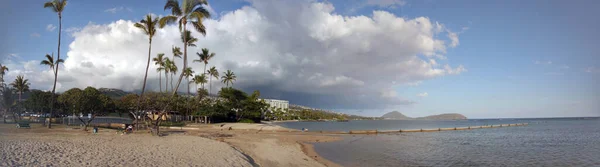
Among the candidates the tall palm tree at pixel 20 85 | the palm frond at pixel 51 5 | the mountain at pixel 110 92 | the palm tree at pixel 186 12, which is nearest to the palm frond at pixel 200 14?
the palm tree at pixel 186 12

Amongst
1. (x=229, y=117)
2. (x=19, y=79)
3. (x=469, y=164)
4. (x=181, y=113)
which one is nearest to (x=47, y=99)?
(x=19, y=79)

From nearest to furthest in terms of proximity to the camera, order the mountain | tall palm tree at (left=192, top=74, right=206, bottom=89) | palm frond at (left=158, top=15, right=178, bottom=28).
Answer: palm frond at (left=158, top=15, right=178, bottom=28) < the mountain < tall palm tree at (left=192, top=74, right=206, bottom=89)

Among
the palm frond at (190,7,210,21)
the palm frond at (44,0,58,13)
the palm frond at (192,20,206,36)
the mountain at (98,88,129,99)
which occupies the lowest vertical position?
the mountain at (98,88,129,99)

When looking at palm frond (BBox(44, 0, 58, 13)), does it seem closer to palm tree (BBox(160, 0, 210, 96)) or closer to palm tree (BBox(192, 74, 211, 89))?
palm tree (BBox(160, 0, 210, 96))

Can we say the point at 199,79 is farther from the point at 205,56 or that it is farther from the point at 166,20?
the point at 166,20

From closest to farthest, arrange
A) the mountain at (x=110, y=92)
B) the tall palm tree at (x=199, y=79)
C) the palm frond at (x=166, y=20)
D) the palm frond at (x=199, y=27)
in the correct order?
the palm frond at (x=166, y=20)
the palm frond at (x=199, y=27)
the mountain at (x=110, y=92)
the tall palm tree at (x=199, y=79)

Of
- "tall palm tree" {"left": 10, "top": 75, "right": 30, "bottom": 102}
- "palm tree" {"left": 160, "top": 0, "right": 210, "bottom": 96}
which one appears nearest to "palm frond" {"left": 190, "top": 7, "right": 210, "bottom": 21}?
"palm tree" {"left": 160, "top": 0, "right": 210, "bottom": 96}

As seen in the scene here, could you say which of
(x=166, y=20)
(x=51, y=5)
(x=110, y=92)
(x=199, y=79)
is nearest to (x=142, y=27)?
(x=166, y=20)

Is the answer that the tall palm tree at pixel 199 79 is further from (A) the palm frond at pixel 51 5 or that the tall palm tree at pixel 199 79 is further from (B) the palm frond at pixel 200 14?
(B) the palm frond at pixel 200 14

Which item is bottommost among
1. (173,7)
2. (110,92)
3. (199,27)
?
(110,92)

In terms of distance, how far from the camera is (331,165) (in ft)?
61.2

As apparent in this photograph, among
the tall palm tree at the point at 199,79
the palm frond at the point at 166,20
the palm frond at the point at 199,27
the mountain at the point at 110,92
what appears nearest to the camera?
the palm frond at the point at 166,20

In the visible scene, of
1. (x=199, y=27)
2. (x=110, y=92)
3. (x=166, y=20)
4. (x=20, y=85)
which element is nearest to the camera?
(x=166, y=20)

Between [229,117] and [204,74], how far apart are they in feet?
45.0
